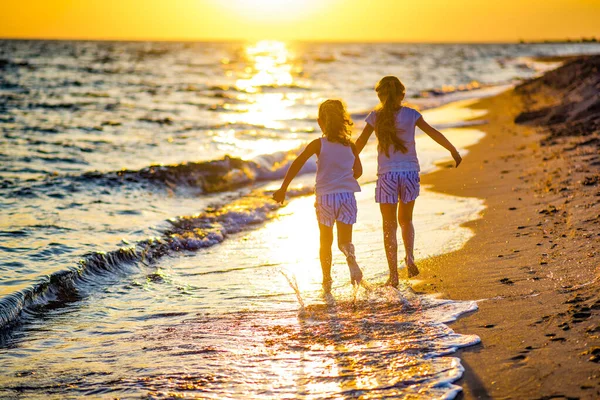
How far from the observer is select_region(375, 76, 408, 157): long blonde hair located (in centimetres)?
596

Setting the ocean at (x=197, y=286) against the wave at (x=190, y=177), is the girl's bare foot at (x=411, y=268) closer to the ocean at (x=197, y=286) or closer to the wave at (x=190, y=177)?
the ocean at (x=197, y=286)

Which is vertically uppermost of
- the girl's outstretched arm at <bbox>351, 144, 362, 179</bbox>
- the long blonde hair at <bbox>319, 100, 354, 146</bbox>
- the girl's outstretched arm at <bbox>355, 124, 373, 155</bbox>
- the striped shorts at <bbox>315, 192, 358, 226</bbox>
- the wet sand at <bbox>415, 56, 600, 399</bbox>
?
the long blonde hair at <bbox>319, 100, 354, 146</bbox>

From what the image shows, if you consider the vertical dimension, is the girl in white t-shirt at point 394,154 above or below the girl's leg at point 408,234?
above

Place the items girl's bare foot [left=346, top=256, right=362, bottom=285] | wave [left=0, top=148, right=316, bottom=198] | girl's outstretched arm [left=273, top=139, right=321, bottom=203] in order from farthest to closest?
wave [left=0, top=148, right=316, bottom=198] < girl's outstretched arm [left=273, top=139, right=321, bottom=203] < girl's bare foot [left=346, top=256, right=362, bottom=285]

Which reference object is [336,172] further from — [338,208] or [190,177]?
[190,177]

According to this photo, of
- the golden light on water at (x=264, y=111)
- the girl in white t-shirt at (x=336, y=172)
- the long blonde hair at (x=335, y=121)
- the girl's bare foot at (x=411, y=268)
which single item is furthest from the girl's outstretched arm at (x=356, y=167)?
the golden light on water at (x=264, y=111)

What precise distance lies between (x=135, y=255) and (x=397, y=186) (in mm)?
3539

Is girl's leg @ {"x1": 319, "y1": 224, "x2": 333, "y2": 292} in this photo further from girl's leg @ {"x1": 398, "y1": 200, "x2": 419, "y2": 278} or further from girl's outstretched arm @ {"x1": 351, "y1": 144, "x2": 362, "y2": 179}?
girl's leg @ {"x1": 398, "y1": 200, "x2": 419, "y2": 278}

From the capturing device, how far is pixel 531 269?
567 cm

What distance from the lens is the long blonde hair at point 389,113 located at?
5.96 meters

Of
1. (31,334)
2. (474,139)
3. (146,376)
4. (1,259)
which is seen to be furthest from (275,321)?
(474,139)

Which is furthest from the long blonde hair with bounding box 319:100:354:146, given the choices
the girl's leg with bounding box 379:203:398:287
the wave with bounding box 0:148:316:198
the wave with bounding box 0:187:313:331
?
the wave with bounding box 0:148:316:198

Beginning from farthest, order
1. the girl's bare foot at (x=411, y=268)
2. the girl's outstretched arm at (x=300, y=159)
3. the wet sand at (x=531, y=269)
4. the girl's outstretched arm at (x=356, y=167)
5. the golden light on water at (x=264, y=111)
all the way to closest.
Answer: the golden light on water at (x=264, y=111), the girl's bare foot at (x=411, y=268), the girl's outstretched arm at (x=356, y=167), the girl's outstretched arm at (x=300, y=159), the wet sand at (x=531, y=269)

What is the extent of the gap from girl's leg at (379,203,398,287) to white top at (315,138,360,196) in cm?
43
